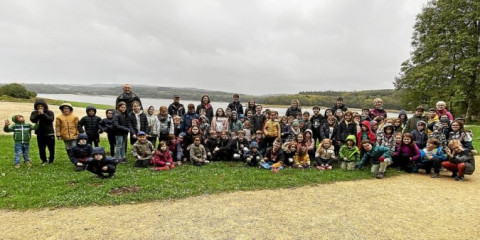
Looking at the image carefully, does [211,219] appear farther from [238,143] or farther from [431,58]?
[431,58]

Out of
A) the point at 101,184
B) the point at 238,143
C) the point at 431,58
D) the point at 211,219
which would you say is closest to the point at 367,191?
the point at 211,219

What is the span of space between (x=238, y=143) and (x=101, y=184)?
17.8ft

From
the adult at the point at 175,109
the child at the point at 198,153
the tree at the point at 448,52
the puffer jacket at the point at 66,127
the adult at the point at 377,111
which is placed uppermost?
the tree at the point at 448,52

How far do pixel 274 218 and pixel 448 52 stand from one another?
28017 millimetres

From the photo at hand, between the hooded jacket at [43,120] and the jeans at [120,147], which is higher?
the hooded jacket at [43,120]

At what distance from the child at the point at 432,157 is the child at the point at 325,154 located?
284 cm

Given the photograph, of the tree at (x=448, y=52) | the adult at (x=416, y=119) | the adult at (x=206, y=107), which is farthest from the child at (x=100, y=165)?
the tree at (x=448, y=52)

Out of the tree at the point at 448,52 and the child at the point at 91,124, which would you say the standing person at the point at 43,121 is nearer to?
the child at the point at 91,124

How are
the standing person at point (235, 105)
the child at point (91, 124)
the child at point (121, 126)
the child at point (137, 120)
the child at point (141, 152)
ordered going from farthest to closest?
the standing person at point (235, 105) → the child at point (137, 120) → the child at point (91, 124) → the child at point (121, 126) → the child at point (141, 152)

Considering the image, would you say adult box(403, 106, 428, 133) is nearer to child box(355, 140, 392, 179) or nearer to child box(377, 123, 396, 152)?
child box(377, 123, 396, 152)

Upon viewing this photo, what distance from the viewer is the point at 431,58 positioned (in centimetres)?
2709

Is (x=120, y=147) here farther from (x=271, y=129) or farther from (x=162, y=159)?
(x=271, y=129)

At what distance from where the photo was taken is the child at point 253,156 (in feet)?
33.8

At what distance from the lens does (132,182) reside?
24.9 feet
